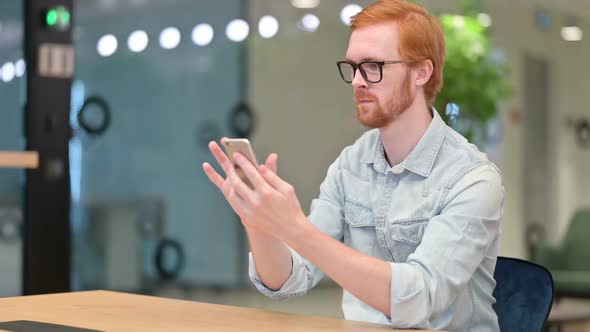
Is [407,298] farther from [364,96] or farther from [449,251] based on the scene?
[364,96]

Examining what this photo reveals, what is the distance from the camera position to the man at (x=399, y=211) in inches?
69.9

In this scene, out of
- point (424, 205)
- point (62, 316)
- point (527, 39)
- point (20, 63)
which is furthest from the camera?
point (527, 39)

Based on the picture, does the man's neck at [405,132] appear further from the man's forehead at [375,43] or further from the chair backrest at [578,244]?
the chair backrest at [578,244]

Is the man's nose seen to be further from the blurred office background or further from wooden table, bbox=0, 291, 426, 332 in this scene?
the blurred office background

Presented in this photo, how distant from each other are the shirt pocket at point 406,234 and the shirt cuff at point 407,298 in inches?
8.5

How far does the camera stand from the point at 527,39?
7102mm

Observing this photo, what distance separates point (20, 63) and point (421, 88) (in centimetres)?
302

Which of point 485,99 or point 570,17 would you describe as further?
point 570,17

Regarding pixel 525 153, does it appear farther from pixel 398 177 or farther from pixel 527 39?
pixel 398 177

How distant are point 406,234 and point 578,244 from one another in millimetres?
4955

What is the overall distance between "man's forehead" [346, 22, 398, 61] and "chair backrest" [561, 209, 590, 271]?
4943 mm

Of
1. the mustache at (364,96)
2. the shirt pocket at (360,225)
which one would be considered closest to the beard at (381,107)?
the mustache at (364,96)

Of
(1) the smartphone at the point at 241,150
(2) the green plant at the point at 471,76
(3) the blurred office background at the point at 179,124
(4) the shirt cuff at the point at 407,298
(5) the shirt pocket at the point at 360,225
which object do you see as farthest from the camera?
(2) the green plant at the point at 471,76

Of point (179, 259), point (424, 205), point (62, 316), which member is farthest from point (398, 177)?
point (179, 259)
